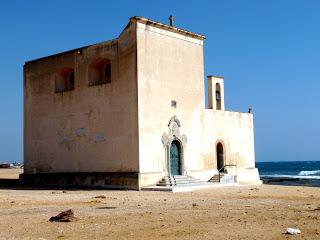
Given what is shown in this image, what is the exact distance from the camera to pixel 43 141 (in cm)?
2778

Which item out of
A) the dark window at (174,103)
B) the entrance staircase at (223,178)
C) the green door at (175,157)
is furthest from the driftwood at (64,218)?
the entrance staircase at (223,178)

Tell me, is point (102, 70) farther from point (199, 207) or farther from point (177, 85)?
point (199, 207)

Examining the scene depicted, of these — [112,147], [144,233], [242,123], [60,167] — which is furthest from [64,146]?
[144,233]

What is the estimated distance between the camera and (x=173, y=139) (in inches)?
957

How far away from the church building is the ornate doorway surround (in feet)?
0.16

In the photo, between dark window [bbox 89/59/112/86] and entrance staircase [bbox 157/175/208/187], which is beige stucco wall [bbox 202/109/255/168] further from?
dark window [bbox 89/59/112/86]

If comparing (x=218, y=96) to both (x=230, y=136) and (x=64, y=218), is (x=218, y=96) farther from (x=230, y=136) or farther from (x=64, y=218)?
(x=64, y=218)

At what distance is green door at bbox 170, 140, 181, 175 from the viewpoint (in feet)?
79.9

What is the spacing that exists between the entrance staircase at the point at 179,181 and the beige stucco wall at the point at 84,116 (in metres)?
1.41

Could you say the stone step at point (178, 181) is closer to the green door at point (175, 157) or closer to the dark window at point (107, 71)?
the green door at point (175, 157)

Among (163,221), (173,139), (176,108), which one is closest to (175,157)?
(173,139)

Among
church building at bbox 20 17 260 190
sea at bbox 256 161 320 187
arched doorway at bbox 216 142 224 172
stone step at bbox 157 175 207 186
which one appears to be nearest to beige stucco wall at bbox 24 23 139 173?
church building at bbox 20 17 260 190

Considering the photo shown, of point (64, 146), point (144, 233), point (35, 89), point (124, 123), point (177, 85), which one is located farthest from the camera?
point (35, 89)

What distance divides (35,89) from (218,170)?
11.0 metres
